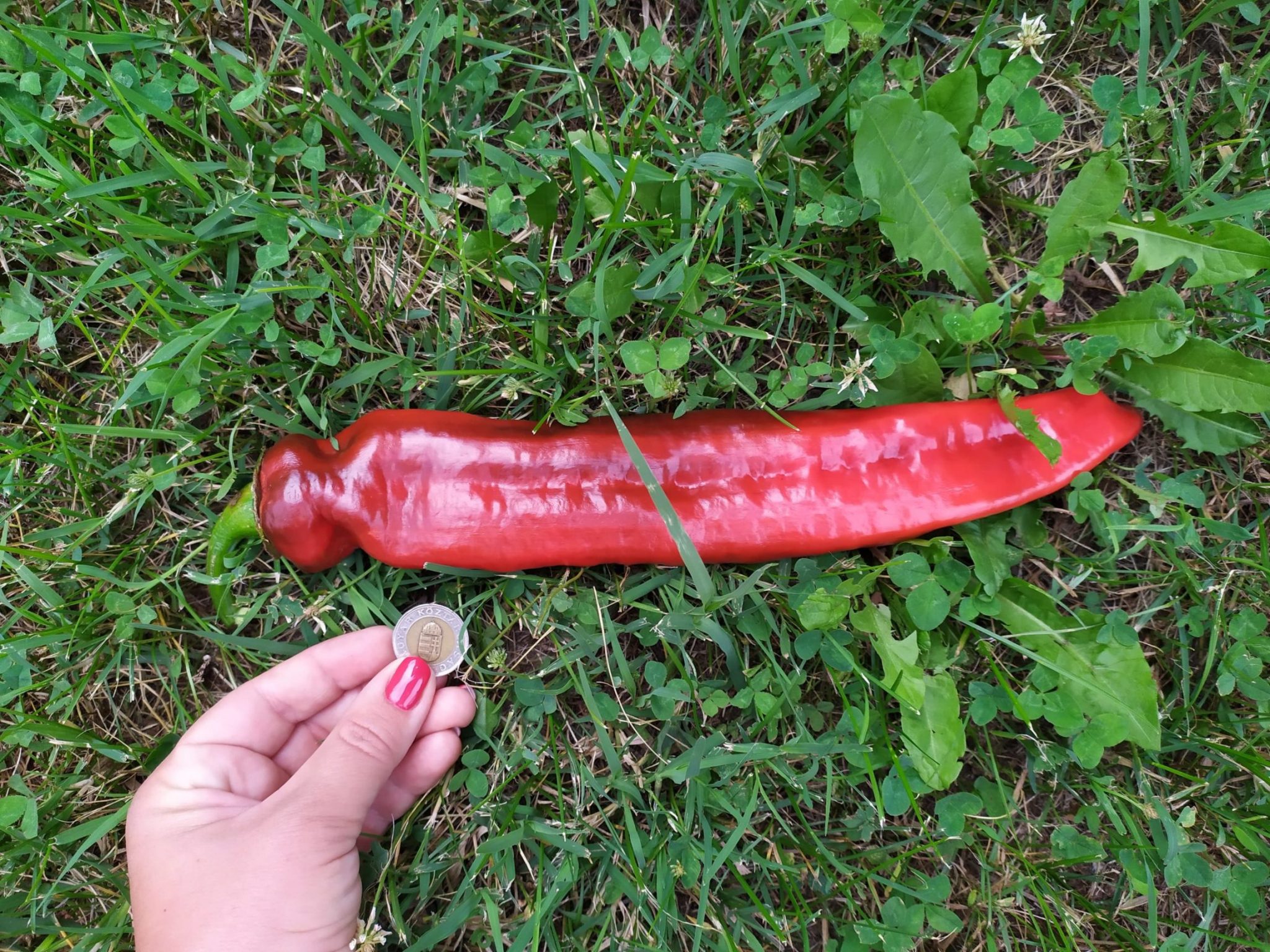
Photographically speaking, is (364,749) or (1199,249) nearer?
(364,749)

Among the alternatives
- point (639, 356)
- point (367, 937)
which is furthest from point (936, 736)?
point (367, 937)

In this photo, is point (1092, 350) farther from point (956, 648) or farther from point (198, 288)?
point (198, 288)

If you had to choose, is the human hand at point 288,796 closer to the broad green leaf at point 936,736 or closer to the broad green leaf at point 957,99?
the broad green leaf at point 936,736

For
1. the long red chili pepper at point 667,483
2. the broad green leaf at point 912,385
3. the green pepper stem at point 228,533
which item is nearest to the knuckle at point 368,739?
the long red chili pepper at point 667,483

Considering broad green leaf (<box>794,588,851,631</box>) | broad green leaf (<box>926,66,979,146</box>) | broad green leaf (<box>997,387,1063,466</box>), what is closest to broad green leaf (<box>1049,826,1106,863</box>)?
broad green leaf (<box>794,588,851,631</box>)

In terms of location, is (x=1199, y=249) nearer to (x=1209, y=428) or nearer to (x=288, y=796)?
(x=1209, y=428)

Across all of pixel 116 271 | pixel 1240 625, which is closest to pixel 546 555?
pixel 116 271

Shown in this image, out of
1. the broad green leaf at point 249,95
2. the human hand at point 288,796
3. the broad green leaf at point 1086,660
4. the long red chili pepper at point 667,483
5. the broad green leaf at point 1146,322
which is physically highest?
the broad green leaf at point 249,95
